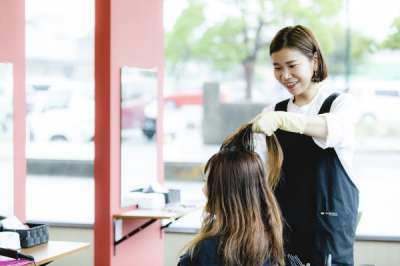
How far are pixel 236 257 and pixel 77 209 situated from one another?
3256 millimetres

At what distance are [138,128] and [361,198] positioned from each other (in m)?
1.64

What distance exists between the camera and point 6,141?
3.80 meters

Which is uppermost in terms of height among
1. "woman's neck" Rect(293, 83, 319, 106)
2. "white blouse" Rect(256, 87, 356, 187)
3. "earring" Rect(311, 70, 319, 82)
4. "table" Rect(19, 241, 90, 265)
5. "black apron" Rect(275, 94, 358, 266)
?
"earring" Rect(311, 70, 319, 82)

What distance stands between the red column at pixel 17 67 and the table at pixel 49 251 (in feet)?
2.04

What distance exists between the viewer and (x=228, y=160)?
2.09 metres

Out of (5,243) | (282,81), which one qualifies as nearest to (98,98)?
(5,243)

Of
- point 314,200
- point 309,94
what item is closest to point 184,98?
point 309,94

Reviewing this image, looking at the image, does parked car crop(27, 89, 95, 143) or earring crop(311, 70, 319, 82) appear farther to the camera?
parked car crop(27, 89, 95, 143)

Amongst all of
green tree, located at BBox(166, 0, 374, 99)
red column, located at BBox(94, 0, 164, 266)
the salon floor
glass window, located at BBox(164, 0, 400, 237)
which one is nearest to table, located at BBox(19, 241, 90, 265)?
red column, located at BBox(94, 0, 164, 266)

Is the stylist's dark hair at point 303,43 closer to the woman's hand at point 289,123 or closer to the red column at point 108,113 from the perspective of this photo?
the woman's hand at point 289,123

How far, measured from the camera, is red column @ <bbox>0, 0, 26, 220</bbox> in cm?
375

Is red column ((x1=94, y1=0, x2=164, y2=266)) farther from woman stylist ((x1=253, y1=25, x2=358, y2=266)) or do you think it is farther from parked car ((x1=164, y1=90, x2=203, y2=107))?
parked car ((x1=164, y1=90, x2=203, y2=107))

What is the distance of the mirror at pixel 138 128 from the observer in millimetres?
3879

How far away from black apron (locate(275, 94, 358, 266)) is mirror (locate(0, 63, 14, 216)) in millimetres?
1746
